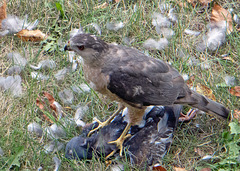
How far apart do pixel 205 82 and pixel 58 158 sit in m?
1.78

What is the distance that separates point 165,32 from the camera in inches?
187

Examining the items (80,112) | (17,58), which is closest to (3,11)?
(17,58)

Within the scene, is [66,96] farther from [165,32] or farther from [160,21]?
[160,21]

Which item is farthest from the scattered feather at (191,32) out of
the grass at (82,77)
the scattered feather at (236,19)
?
the scattered feather at (236,19)

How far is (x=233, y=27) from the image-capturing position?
15.3 ft

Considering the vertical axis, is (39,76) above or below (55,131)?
above

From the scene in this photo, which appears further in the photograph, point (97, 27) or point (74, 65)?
point (97, 27)

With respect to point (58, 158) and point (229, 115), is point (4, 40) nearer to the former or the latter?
point (58, 158)

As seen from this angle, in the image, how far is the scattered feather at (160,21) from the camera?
15.9 ft

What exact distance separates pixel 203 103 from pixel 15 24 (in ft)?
8.44

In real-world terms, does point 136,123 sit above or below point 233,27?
below

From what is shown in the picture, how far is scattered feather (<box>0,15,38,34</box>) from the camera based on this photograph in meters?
4.78

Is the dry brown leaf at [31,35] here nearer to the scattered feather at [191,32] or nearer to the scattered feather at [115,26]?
the scattered feather at [115,26]

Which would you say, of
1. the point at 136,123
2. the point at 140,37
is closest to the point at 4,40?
the point at 140,37
